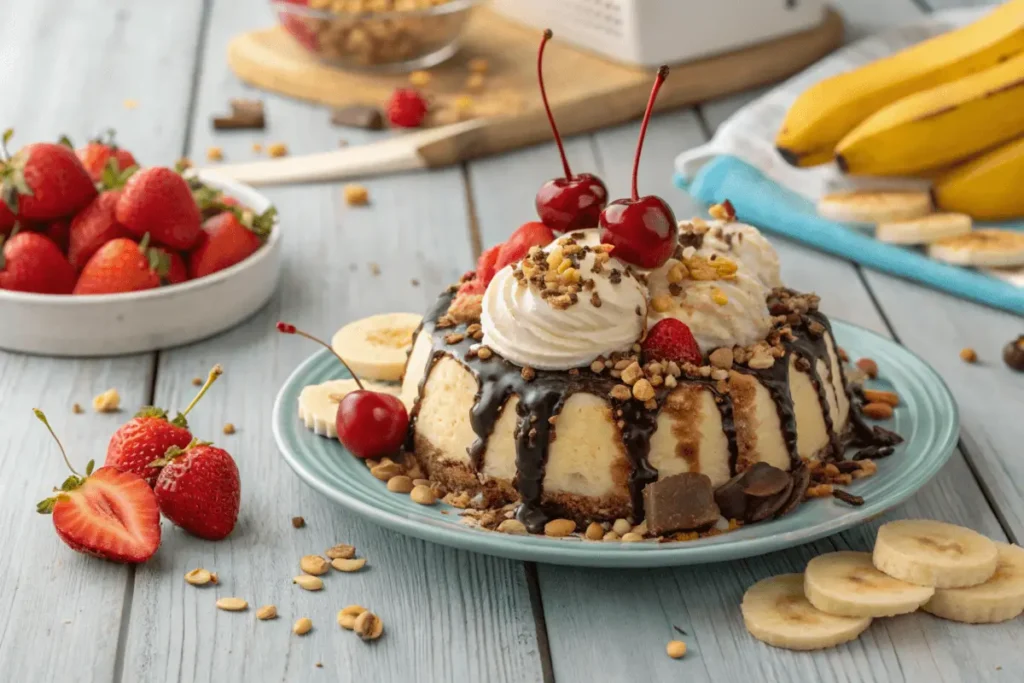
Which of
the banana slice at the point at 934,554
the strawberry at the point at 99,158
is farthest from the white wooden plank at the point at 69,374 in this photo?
the banana slice at the point at 934,554

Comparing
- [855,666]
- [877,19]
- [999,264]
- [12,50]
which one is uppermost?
[855,666]

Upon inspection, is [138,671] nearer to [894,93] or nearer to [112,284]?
[112,284]

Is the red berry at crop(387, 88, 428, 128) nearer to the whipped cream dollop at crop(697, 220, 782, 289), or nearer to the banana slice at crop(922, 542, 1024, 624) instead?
the whipped cream dollop at crop(697, 220, 782, 289)

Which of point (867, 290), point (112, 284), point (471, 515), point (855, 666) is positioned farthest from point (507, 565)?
point (867, 290)

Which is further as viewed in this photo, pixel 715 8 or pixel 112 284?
pixel 715 8

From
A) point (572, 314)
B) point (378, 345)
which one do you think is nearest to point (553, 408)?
point (572, 314)

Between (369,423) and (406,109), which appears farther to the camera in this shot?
(406,109)

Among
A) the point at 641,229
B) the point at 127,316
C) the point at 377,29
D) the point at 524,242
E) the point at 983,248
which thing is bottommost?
the point at 377,29

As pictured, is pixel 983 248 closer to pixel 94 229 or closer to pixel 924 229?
pixel 924 229
